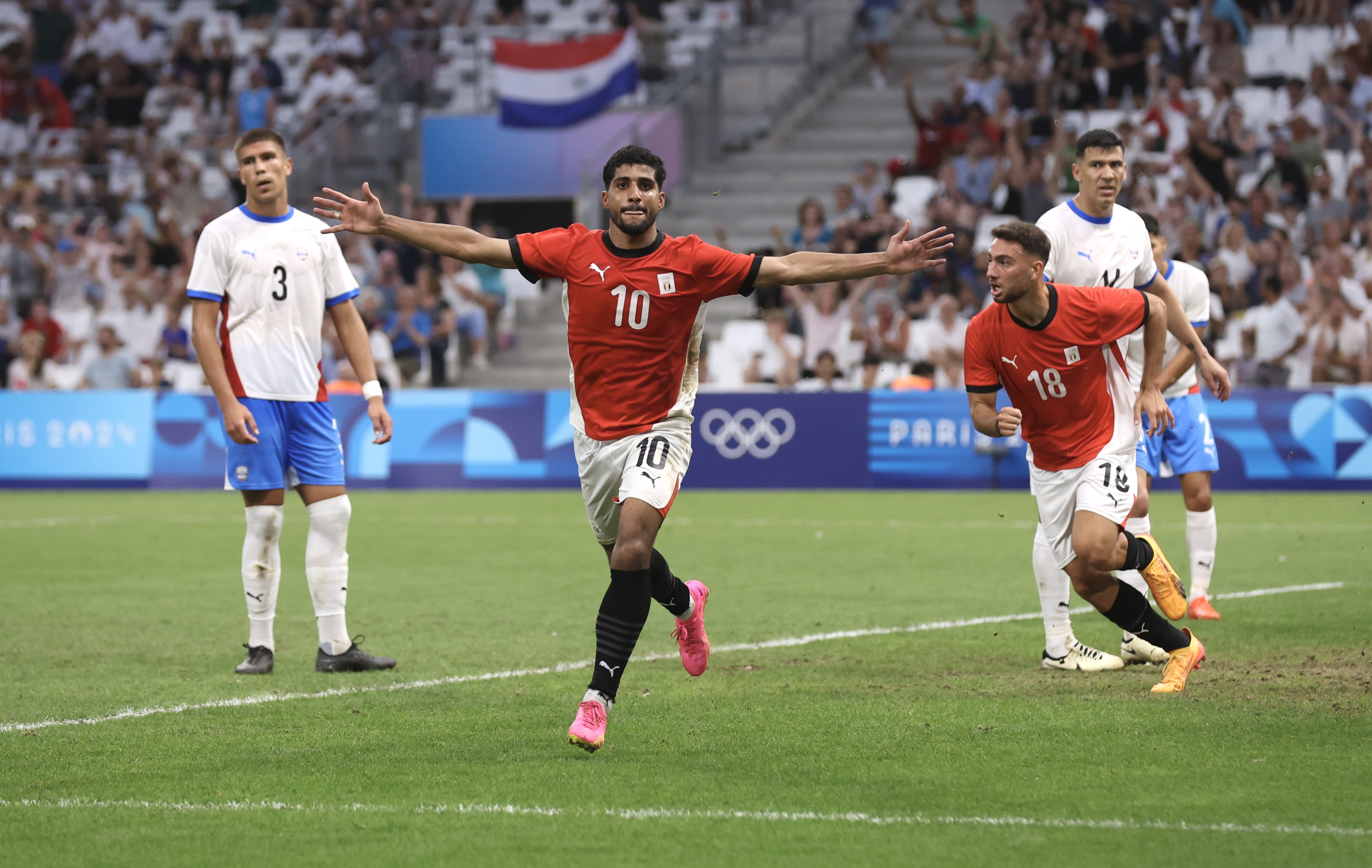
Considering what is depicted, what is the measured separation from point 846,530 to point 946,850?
1055cm

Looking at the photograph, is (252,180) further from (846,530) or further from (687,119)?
(687,119)

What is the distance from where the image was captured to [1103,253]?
841cm

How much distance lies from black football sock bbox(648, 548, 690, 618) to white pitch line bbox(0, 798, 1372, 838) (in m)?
1.89

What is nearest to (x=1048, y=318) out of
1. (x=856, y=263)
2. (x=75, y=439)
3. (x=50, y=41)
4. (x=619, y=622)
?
(x=856, y=263)

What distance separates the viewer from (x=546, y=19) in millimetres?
30703

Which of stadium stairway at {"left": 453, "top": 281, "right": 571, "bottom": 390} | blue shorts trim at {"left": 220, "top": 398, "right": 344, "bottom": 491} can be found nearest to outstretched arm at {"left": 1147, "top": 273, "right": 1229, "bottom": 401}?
blue shorts trim at {"left": 220, "top": 398, "right": 344, "bottom": 491}

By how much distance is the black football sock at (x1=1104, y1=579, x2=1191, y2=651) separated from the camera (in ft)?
24.0

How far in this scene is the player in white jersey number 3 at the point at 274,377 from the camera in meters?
8.30

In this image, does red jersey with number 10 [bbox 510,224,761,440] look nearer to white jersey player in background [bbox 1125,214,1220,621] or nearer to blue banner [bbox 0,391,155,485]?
white jersey player in background [bbox 1125,214,1220,621]

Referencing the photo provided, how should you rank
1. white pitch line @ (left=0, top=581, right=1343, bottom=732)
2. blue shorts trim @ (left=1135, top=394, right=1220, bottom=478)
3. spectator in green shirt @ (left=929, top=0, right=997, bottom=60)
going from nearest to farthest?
1. white pitch line @ (left=0, top=581, right=1343, bottom=732)
2. blue shorts trim @ (left=1135, top=394, right=1220, bottom=478)
3. spectator in green shirt @ (left=929, top=0, right=997, bottom=60)

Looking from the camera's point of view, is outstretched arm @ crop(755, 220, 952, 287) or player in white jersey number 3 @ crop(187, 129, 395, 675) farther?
player in white jersey number 3 @ crop(187, 129, 395, 675)

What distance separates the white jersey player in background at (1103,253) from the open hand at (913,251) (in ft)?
5.84

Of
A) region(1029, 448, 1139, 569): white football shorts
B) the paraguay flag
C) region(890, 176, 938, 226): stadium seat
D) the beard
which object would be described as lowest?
region(1029, 448, 1139, 569): white football shorts

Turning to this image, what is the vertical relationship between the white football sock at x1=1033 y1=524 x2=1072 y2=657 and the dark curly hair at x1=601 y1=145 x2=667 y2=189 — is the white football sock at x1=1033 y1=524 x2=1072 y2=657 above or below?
below
